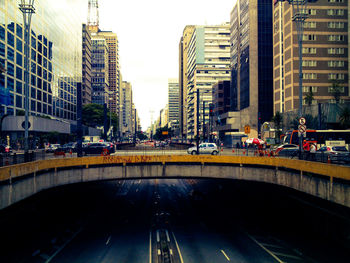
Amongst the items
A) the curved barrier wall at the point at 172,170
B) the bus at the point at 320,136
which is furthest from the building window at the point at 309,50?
the curved barrier wall at the point at 172,170

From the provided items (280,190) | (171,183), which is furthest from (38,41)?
(280,190)

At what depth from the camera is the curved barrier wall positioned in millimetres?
19344

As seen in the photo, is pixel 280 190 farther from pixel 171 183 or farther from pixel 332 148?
pixel 171 183

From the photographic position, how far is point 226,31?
155750mm

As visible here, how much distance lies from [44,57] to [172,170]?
73.8m

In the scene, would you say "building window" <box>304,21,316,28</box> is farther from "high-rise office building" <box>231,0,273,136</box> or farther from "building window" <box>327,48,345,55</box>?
"high-rise office building" <box>231,0,273,136</box>

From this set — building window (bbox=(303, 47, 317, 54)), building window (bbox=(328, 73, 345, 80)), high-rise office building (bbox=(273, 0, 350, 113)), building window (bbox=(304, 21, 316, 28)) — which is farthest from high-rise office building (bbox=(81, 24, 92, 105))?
building window (bbox=(328, 73, 345, 80))

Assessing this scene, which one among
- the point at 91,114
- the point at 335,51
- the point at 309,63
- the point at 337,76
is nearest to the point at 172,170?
the point at 309,63

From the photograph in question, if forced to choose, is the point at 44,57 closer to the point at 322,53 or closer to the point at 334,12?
the point at 322,53

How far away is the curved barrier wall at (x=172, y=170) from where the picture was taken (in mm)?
19344

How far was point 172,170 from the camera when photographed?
28172 millimetres

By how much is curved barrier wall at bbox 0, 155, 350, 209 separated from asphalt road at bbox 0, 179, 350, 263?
5.16 metres

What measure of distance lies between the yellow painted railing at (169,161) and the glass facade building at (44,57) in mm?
25788

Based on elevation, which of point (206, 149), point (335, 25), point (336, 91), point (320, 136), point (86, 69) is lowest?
point (206, 149)
